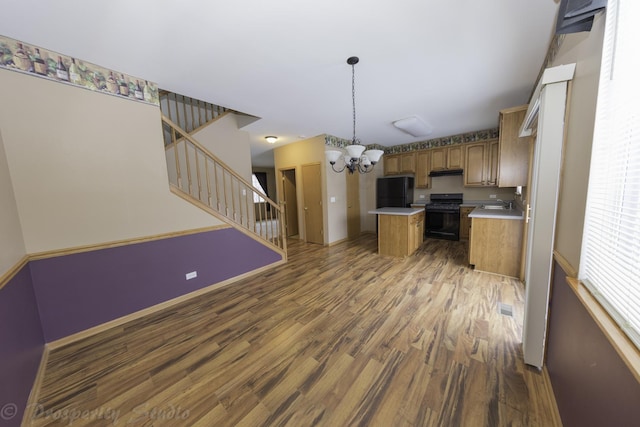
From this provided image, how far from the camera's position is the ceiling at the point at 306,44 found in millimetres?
1482

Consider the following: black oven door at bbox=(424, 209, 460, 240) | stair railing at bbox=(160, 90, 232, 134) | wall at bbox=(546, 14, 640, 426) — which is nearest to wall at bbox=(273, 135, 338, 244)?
stair railing at bbox=(160, 90, 232, 134)

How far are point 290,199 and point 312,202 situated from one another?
0.96 m

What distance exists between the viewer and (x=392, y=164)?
19.0ft

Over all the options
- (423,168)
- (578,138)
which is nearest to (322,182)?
(423,168)

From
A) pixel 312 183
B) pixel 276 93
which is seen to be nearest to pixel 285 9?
pixel 276 93

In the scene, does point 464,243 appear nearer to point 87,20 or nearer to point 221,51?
point 221,51

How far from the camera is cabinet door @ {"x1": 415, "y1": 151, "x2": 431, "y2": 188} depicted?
5.27 meters

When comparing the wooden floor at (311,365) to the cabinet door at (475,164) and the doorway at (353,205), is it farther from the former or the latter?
the doorway at (353,205)

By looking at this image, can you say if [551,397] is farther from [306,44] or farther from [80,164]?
[80,164]

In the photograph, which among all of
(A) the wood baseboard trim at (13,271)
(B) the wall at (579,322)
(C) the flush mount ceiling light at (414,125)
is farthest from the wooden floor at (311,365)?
(C) the flush mount ceiling light at (414,125)

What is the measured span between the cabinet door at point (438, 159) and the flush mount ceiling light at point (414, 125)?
3.28 feet

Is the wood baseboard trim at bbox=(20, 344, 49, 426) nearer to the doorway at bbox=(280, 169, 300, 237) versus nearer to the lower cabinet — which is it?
the lower cabinet

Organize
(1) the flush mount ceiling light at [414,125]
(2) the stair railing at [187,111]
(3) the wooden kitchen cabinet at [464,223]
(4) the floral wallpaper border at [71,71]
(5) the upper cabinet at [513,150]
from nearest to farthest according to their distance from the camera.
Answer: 1. (4) the floral wallpaper border at [71,71]
2. (5) the upper cabinet at [513,150]
3. (2) the stair railing at [187,111]
4. (1) the flush mount ceiling light at [414,125]
5. (3) the wooden kitchen cabinet at [464,223]

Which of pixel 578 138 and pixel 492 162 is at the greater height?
pixel 492 162
